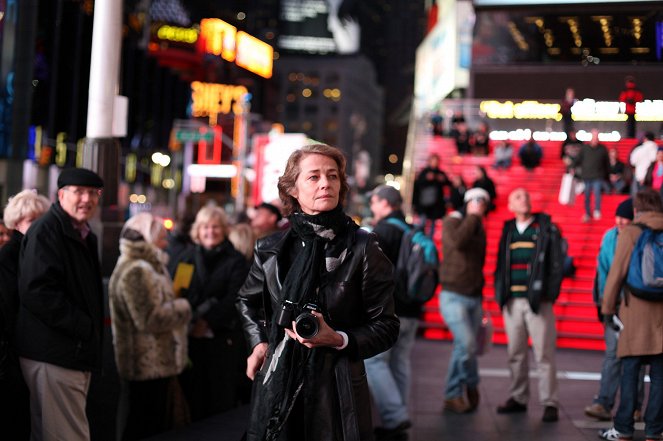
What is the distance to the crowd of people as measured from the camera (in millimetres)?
3863

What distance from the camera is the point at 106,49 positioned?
8.32m

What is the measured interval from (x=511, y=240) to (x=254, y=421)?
591cm

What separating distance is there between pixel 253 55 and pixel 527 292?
4005 inches

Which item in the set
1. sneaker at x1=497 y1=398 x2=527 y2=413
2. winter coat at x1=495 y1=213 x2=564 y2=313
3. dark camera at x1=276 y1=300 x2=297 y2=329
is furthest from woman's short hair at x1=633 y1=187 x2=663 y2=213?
dark camera at x1=276 y1=300 x2=297 y2=329

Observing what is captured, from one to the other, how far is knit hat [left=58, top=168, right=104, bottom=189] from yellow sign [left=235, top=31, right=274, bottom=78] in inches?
3878

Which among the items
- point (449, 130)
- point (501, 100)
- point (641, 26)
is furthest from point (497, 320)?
point (501, 100)

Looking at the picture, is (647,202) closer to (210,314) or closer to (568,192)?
(210,314)

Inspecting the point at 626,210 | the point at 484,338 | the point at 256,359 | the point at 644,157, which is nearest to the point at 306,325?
the point at 256,359

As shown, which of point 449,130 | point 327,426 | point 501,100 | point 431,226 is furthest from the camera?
point 501,100

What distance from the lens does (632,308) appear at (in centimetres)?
765

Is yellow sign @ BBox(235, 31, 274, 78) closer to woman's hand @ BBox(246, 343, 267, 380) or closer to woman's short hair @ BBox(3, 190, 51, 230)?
woman's short hair @ BBox(3, 190, 51, 230)

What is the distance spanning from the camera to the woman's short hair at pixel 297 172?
13.4 ft

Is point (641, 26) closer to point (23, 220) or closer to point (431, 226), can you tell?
point (431, 226)

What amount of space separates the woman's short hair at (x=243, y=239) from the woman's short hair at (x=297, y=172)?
15.8 ft
